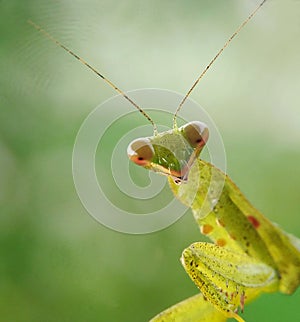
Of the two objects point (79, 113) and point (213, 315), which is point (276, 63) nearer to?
point (79, 113)

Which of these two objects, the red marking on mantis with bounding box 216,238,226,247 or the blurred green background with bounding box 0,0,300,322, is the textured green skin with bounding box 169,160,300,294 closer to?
the red marking on mantis with bounding box 216,238,226,247

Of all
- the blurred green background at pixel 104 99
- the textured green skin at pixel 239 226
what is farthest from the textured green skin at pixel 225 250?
the blurred green background at pixel 104 99

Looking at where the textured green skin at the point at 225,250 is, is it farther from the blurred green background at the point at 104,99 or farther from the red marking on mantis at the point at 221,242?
the blurred green background at the point at 104,99

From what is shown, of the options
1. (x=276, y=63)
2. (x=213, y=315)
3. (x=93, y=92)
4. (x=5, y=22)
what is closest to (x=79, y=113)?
(x=93, y=92)

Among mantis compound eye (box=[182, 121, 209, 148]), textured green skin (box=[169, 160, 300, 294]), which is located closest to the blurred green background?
textured green skin (box=[169, 160, 300, 294])

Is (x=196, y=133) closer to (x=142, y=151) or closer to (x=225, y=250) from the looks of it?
(x=142, y=151)

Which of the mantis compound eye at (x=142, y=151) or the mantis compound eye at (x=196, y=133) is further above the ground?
the mantis compound eye at (x=196, y=133)
